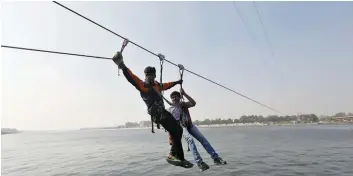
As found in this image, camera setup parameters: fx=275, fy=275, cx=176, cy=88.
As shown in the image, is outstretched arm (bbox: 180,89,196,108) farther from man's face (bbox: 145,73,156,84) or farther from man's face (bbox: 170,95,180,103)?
man's face (bbox: 145,73,156,84)

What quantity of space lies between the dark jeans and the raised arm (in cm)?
104

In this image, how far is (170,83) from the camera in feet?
32.9

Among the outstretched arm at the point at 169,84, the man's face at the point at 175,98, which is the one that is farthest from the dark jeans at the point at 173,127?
the man's face at the point at 175,98

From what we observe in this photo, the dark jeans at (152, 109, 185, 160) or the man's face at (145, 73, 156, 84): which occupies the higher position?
the man's face at (145, 73, 156, 84)

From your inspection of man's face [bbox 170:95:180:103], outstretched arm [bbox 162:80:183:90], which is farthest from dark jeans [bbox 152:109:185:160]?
man's face [bbox 170:95:180:103]

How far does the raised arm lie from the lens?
7922 millimetres

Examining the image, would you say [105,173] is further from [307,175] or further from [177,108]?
[177,108]

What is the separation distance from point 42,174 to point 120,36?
31.6 metres

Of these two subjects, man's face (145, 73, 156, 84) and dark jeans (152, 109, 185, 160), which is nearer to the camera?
man's face (145, 73, 156, 84)

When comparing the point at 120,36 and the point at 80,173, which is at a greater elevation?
the point at 120,36

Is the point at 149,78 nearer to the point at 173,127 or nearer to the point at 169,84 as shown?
the point at 169,84

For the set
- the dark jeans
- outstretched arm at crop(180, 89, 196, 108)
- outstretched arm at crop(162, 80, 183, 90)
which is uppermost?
outstretched arm at crop(162, 80, 183, 90)

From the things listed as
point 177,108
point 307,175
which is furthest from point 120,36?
point 307,175

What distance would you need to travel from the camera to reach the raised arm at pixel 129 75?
7922 mm
